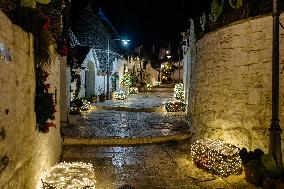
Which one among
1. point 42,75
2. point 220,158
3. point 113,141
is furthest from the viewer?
point 113,141

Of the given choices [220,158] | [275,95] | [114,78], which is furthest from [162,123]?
[114,78]

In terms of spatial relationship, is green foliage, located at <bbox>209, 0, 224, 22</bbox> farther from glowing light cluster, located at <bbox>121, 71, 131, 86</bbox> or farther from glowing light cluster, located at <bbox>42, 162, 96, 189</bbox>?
glowing light cluster, located at <bbox>121, 71, 131, 86</bbox>

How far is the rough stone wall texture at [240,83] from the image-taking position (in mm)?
7855

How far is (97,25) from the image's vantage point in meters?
29.3

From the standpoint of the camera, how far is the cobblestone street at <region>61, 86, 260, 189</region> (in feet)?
24.2

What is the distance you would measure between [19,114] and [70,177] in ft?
5.70

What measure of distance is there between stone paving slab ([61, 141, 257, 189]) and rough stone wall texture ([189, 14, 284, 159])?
1176 millimetres

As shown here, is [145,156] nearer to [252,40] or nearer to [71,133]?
[71,133]

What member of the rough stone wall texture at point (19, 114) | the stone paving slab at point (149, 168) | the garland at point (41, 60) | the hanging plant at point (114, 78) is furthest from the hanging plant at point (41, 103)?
the hanging plant at point (114, 78)

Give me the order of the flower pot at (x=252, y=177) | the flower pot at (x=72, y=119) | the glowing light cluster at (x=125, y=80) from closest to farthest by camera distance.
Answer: the flower pot at (x=252, y=177) < the flower pot at (x=72, y=119) < the glowing light cluster at (x=125, y=80)

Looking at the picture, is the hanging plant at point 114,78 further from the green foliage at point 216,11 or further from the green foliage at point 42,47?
the green foliage at point 42,47

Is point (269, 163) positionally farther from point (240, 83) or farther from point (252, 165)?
point (240, 83)

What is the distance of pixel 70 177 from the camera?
19.2 feet

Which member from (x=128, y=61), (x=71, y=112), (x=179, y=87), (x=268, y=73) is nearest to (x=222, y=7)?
(x=268, y=73)
